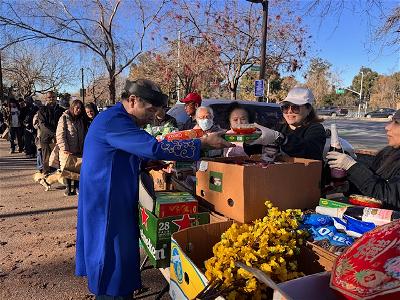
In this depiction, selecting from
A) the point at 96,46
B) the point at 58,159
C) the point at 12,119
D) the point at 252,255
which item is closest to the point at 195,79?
the point at 96,46

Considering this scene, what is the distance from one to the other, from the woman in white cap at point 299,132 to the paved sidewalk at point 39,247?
70.1 inches

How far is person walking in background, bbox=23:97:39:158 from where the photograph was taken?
10.6 metres

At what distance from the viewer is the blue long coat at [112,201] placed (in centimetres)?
188

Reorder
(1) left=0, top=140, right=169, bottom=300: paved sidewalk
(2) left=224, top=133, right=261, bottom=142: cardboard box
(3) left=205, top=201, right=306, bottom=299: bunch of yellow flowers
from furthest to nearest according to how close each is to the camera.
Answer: (1) left=0, top=140, right=169, bottom=300: paved sidewalk
(2) left=224, top=133, right=261, bottom=142: cardboard box
(3) left=205, top=201, right=306, bottom=299: bunch of yellow flowers

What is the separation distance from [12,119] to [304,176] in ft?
38.3

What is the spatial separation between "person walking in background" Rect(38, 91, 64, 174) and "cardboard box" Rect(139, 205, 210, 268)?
6290 millimetres

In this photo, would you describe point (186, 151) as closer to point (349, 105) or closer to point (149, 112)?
point (149, 112)

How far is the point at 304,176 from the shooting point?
7.34 ft

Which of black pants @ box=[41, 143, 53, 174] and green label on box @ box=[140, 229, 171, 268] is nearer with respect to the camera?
green label on box @ box=[140, 229, 171, 268]

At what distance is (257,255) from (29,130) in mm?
10488

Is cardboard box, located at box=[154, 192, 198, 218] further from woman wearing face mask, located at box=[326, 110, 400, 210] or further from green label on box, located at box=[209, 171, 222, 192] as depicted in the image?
Answer: woman wearing face mask, located at box=[326, 110, 400, 210]

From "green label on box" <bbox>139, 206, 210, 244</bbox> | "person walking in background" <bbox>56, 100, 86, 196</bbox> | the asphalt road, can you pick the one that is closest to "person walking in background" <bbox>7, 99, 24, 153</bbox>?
"person walking in background" <bbox>56, 100, 86, 196</bbox>

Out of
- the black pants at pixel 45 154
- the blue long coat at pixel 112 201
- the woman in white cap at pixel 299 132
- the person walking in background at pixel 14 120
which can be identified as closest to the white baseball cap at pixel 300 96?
the woman in white cap at pixel 299 132

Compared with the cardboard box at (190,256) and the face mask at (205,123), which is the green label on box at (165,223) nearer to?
the cardboard box at (190,256)
